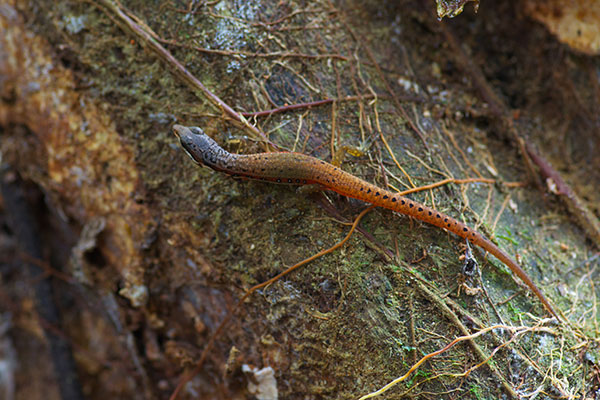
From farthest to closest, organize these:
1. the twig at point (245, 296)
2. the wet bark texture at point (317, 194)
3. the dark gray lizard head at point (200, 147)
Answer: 1. the dark gray lizard head at point (200, 147)
2. the twig at point (245, 296)
3. the wet bark texture at point (317, 194)

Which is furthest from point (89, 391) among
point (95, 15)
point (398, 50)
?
point (398, 50)

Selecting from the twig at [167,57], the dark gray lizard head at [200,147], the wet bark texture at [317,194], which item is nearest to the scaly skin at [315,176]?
the dark gray lizard head at [200,147]

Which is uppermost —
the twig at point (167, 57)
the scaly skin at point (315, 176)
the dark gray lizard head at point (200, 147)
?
the twig at point (167, 57)

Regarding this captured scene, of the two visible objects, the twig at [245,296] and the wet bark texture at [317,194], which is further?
the twig at [245,296]

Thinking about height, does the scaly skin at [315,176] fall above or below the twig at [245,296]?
above

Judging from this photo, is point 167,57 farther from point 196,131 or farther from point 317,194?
point 317,194

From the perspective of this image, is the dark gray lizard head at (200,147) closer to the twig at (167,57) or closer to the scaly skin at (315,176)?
the scaly skin at (315,176)
